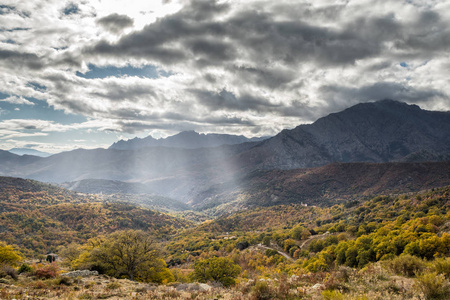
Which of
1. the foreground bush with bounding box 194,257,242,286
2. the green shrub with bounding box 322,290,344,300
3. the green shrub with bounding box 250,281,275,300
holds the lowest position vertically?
the foreground bush with bounding box 194,257,242,286

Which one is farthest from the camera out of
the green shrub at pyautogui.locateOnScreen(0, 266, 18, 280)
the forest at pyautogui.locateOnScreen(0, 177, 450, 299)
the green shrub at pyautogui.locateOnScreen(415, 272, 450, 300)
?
the green shrub at pyautogui.locateOnScreen(0, 266, 18, 280)

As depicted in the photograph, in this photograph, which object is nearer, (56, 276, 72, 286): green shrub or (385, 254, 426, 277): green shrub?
(385, 254, 426, 277): green shrub

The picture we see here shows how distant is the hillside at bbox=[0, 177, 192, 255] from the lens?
10581 cm

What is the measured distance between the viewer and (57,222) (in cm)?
13388

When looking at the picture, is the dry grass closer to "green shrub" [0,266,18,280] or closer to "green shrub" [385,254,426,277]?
"green shrub" [385,254,426,277]

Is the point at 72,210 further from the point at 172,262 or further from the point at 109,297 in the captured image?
the point at 109,297

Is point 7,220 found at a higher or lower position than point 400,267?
lower

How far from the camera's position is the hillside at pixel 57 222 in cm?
10581

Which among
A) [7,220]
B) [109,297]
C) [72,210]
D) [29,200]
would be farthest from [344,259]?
[29,200]

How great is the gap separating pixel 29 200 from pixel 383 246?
242m

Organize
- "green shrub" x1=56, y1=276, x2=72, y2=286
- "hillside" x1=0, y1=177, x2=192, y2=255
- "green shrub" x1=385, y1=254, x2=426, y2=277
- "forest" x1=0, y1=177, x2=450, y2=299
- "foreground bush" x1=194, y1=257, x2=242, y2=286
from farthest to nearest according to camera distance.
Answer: "hillside" x1=0, y1=177, x2=192, y2=255, "foreground bush" x1=194, y1=257, x2=242, y2=286, "green shrub" x1=56, y1=276, x2=72, y2=286, "green shrub" x1=385, y1=254, x2=426, y2=277, "forest" x1=0, y1=177, x2=450, y2=299

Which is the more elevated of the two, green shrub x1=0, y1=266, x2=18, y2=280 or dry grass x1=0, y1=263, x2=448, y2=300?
dry grass x1=0, y1=263, x2=448, y2=300

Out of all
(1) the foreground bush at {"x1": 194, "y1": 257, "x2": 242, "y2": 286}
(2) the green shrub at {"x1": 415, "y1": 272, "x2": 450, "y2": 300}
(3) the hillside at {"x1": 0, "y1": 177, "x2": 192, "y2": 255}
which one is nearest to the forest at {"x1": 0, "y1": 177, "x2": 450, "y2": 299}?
(2) the green shrub at {"x1": 415, "y1": 272, "x2": 450, "y2": 300}

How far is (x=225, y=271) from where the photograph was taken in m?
37.6
